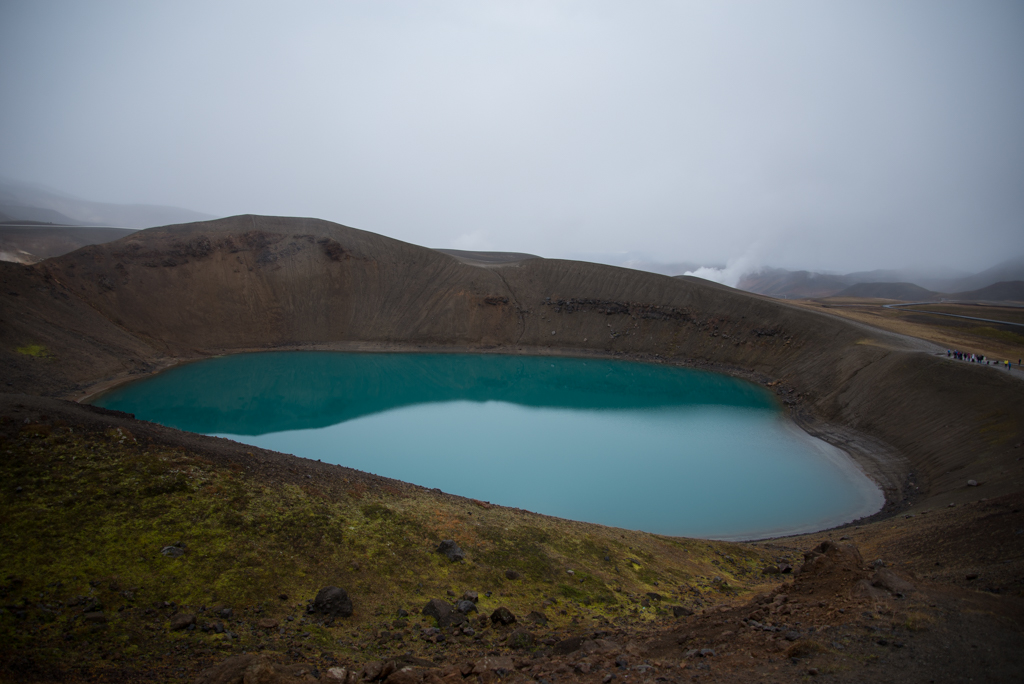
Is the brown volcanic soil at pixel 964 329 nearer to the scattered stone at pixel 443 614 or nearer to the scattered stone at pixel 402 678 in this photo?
the scattered stone at pixel 443 614

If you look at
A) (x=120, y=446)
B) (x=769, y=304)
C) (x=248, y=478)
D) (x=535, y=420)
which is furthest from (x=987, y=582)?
(x=769, y=304)

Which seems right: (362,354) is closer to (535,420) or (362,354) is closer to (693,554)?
(535,420)

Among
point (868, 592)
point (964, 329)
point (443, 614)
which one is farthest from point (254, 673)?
point (964, 329)

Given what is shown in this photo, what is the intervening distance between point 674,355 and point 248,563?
51340 mm

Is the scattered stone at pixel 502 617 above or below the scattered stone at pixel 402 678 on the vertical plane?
below

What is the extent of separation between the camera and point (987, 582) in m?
11.1

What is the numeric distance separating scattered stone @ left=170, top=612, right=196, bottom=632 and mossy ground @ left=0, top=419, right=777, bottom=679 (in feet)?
0.51

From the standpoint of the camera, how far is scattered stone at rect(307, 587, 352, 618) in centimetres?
994

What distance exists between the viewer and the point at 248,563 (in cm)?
1101

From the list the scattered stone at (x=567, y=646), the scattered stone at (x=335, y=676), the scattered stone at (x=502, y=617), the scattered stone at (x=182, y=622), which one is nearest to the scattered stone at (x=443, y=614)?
the scattered stone at (x=502, y=617)

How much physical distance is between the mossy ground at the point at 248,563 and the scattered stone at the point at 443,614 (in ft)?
0.81

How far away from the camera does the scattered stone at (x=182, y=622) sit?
8773 millimetres

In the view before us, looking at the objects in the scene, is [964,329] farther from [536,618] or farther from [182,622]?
[182,622]

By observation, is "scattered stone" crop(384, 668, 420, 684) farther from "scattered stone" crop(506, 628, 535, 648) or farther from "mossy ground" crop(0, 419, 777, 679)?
"scattered stone" crop(506, 628, 535, 648)
